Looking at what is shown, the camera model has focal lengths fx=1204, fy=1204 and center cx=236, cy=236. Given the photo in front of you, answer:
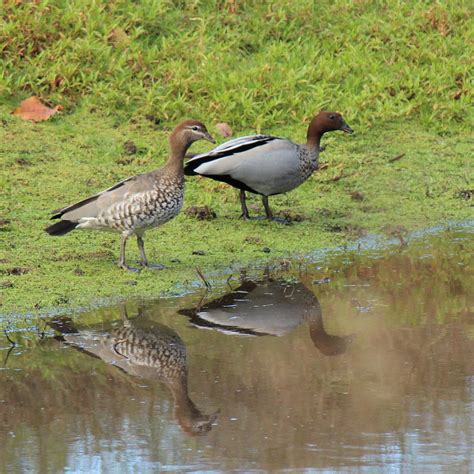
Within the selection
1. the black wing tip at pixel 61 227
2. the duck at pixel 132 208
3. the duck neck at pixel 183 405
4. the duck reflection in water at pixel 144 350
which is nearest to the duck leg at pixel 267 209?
the duck at pixel 132 208

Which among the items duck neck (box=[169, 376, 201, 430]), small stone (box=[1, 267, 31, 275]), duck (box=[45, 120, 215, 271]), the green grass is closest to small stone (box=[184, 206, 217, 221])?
duck (box=[45, 120, 215, 271])

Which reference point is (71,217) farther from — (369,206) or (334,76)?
(334,76)

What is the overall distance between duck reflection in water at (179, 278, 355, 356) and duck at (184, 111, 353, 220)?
1.53 metres

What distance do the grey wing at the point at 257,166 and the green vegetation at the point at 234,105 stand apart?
0.30 metres

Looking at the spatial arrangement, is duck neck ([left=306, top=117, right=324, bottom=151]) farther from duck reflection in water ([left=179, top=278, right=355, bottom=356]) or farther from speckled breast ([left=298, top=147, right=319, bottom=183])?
duck reflection in water ([left=179, top=278, right=355, bottom=356])

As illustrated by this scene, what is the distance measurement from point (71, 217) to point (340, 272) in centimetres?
174

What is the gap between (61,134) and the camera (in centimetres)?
1036

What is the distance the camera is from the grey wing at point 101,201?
297 inches

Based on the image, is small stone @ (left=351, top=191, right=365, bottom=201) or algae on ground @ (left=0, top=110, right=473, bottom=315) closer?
algae on ground @ (left=0, top=110, right=473, bottom=315)

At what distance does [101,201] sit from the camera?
757 centimetres

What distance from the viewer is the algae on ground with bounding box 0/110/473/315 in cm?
741

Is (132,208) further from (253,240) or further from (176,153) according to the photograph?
(253,240)

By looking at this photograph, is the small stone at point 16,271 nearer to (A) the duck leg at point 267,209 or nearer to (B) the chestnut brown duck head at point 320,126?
(A) the duck leg at point 267,209

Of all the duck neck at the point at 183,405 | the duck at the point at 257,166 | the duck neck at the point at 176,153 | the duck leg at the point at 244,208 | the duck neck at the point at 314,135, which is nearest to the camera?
the duck neck at the point at 183,405
